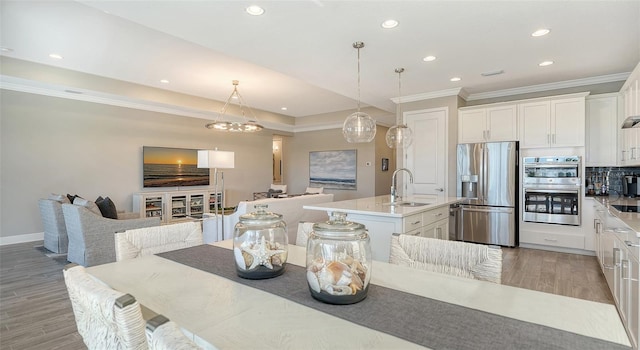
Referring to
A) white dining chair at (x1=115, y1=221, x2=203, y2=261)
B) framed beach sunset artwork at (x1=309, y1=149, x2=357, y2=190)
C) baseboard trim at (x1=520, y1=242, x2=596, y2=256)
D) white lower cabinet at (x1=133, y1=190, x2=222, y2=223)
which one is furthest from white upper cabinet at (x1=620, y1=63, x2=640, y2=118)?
white lower cabinet at (x1=133, y1=190, x2=222, y2=223)

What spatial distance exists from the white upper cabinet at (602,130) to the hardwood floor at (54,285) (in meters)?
1.43

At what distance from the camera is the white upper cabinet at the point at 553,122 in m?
4.37

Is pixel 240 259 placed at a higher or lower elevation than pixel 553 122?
lower

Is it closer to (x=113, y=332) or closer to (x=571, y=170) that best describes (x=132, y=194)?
(x=113, y=332)

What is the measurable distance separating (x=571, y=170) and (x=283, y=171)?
7.59 meters

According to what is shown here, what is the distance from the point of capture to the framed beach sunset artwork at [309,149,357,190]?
8.88m

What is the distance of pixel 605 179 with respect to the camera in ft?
15.1

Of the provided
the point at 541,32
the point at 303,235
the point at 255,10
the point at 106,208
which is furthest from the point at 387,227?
the point at 106,208

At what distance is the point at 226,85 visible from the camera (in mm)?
5742

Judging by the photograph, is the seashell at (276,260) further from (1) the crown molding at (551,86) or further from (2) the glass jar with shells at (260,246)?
(1) the crown molding at (551,86)

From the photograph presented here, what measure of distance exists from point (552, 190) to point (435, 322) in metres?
4.75

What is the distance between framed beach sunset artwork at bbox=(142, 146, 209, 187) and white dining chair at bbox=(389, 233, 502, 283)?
20.9 feet

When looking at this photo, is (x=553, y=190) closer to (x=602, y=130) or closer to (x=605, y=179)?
(x=605, y=179)

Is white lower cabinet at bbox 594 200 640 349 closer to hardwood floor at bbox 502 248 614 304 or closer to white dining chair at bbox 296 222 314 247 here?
hardwood floor at bbox 502 248 614 304
